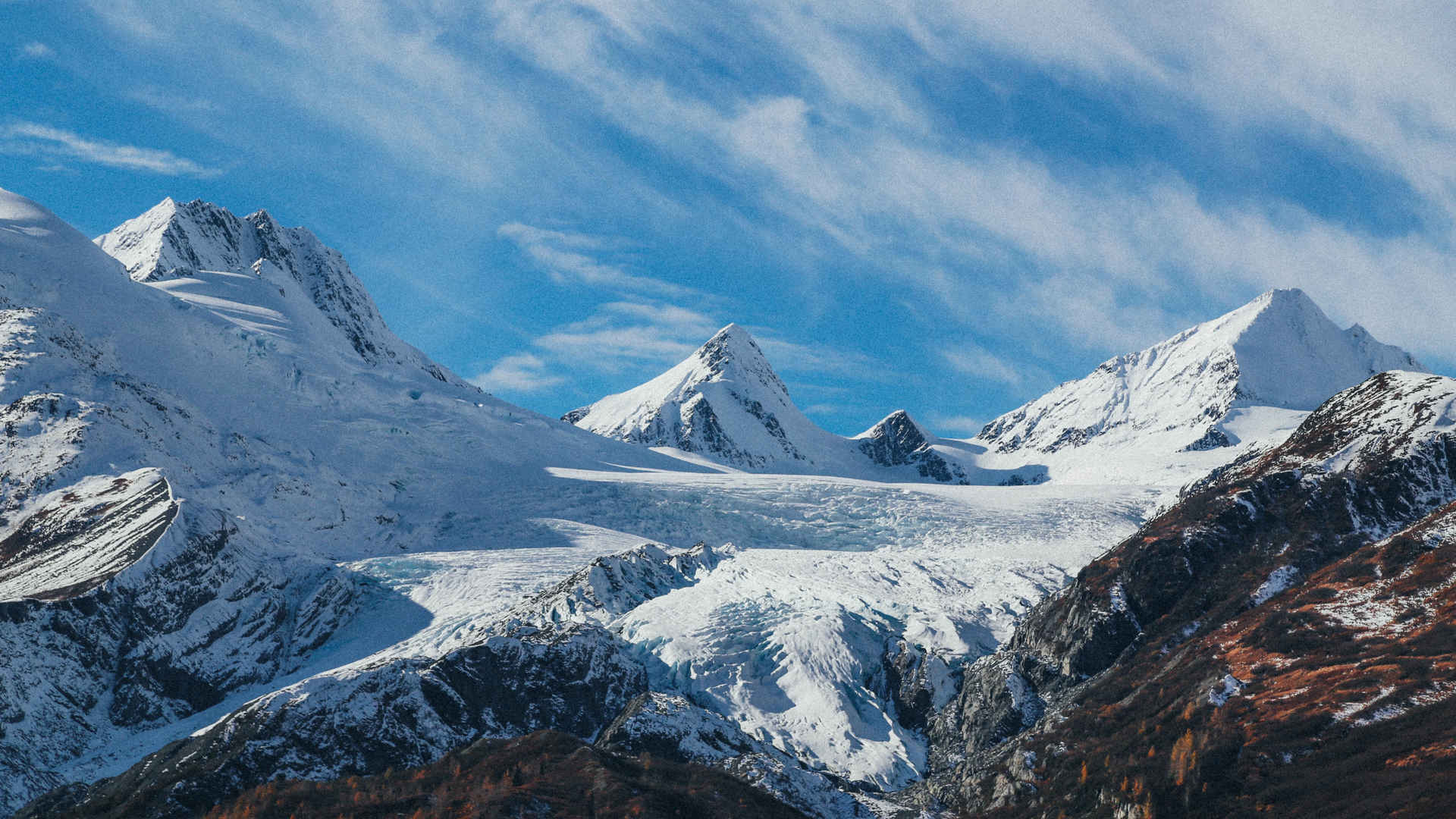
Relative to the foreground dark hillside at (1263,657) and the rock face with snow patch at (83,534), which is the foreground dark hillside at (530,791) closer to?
the foreground dark hillside at (1263,657)

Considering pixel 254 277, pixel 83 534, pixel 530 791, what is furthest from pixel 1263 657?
pixel 254 277

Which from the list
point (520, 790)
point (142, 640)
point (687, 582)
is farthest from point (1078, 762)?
point (142, 640)

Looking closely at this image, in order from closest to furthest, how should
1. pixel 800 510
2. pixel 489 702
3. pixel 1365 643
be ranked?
pixel 1365 643 → pixel 489 702 → pixel 800 510

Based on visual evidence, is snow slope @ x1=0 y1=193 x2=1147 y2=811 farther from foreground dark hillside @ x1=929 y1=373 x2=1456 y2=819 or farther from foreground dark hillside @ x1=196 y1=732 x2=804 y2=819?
foreground dark hillside @ x1=196 y1=732 x2=804 y2=819

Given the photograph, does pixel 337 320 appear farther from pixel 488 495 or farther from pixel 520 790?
pixel 520 790

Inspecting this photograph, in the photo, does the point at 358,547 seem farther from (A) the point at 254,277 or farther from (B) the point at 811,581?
(A) the point at 254,277
